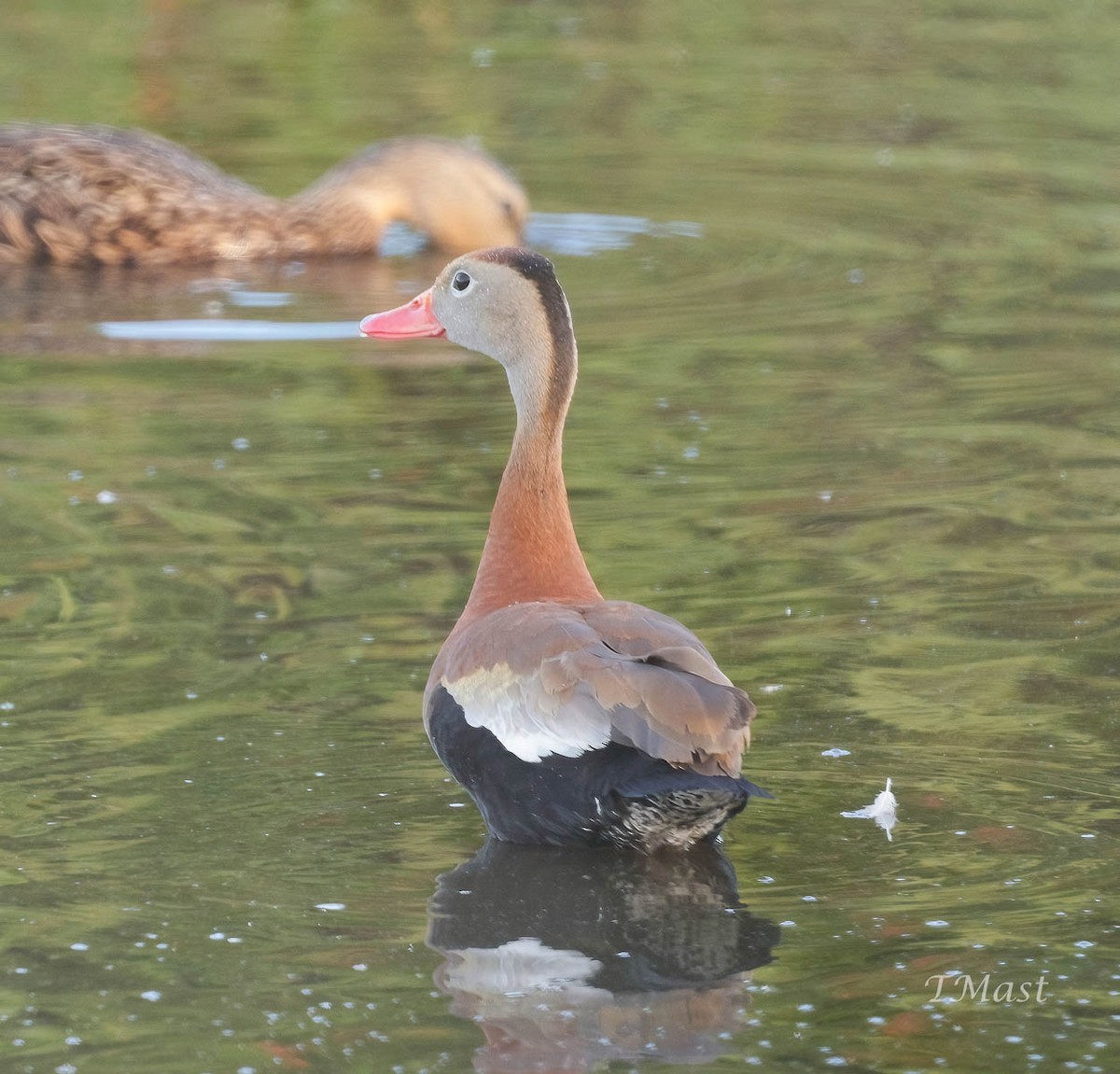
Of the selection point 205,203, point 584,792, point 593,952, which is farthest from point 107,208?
point 593,952

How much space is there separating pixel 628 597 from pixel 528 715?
1.86 metres

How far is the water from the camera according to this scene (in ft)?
14.2

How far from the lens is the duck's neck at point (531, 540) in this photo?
5.44 metres

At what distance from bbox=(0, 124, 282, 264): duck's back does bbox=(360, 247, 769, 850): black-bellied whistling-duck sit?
5464mm

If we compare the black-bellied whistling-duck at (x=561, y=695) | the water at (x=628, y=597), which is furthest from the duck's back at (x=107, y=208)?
the black-bellied whistling-duck at (x=561, y=695)

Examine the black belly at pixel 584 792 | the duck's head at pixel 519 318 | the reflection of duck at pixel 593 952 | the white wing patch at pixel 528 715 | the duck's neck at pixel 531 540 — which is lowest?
the reflection of duck at pixel 593 952

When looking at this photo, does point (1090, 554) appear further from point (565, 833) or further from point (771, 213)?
point (771, 213)

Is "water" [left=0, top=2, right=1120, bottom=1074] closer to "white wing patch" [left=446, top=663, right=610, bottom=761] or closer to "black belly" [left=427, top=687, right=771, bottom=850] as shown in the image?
"black belly" [left=427, top=687, right=771, bottom=850]

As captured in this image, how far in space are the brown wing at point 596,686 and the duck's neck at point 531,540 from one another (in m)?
0.26

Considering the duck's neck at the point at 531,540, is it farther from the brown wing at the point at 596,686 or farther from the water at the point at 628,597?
the water at the point at 628,597

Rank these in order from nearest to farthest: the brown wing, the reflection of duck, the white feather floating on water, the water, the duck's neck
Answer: the reflection of duck → the water → the brown wing → the white feather floating on water → the duck's neck

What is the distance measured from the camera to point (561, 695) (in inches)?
186

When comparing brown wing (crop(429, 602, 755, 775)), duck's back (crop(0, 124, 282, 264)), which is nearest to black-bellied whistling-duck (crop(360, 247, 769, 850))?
brown wing (crop(429, 602, 755, 775))

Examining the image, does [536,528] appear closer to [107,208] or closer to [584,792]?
[584,792]
